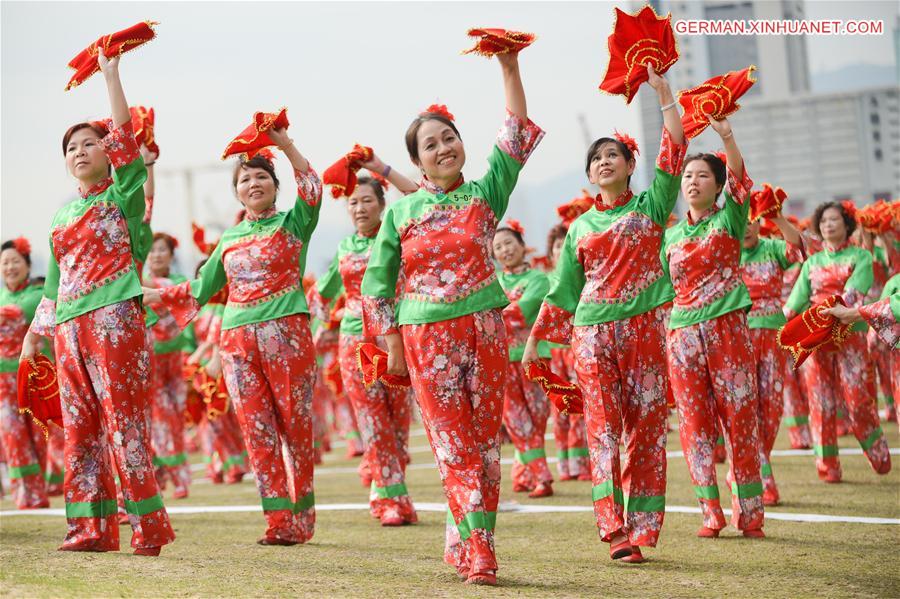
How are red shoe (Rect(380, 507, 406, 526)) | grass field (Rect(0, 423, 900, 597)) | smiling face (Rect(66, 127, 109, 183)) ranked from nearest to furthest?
grass field (Rect(0, 423, 900, 597)) < smiling face (Rect(66, 127, 109, 183)) < red shoe (Rect(380, 507, 406, 526))

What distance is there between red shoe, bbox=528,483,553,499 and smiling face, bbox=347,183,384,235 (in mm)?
2255

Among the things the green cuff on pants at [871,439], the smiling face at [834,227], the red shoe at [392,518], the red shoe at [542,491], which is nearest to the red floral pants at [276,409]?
the red shoe at [392,518]

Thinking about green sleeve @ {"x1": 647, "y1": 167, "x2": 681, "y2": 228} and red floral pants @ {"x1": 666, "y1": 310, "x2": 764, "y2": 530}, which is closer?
green sleeve @ {"x1": 647, "y1": 167, "x2": 681, "y2": 228}

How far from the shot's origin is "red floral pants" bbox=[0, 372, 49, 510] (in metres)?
8.98

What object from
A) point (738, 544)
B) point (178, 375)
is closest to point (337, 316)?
point (178, 375)

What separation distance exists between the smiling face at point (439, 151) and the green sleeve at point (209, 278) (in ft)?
5.68

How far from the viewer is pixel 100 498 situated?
561 cm

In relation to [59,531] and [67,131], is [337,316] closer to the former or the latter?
[59,531]

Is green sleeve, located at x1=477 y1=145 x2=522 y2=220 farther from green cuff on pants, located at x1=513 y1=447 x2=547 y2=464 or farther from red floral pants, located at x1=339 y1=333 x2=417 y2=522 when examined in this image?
green cuff on pants, located at x1=513 y1=447 x2=547 y2=464

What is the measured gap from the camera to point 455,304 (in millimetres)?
4926

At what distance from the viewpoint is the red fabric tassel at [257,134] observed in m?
5.92

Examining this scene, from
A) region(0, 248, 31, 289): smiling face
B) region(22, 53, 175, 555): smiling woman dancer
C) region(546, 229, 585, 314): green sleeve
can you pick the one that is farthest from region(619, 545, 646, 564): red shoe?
region(0, 248, 31, 289): smiling face

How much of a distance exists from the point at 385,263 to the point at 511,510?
Result: 9.84 feet

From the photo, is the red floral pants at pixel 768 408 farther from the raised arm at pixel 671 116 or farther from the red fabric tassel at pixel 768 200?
the raised arm at pixel 671 116
